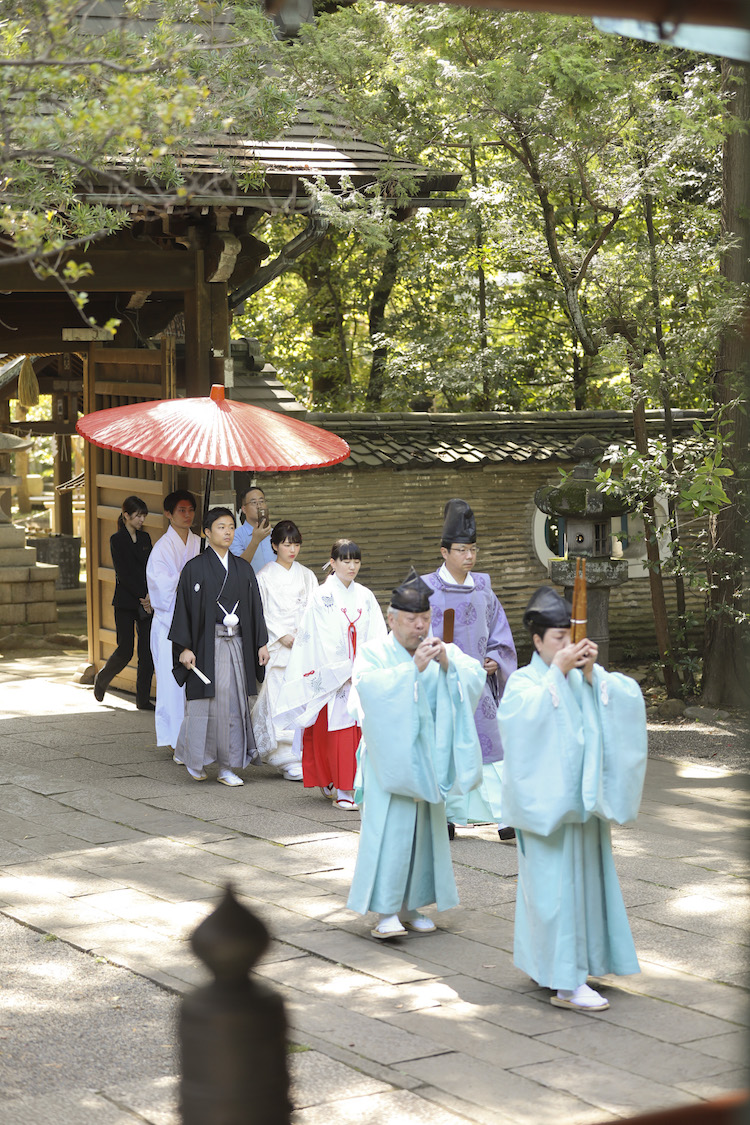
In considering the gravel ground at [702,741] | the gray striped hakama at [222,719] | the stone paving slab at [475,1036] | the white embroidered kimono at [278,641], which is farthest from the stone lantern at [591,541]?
the stone paving slab at [475,1036]

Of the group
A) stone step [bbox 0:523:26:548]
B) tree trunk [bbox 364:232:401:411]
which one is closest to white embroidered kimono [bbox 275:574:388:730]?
tree trunk [bbox 364:232:401:411]

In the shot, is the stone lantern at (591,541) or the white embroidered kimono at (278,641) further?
the stone lantern at (591,541)

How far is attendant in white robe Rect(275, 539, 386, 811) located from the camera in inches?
286

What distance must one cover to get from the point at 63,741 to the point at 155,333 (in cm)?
360

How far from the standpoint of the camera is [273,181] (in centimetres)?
820

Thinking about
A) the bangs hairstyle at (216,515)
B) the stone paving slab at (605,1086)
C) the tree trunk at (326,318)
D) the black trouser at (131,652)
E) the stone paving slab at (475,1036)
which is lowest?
the stone paving slab at (475,1036)

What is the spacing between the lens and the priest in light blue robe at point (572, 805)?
14.1ft

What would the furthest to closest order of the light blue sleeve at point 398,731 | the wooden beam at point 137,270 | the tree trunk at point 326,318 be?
the tree trunk at point 326,318 → the wooden beam at point 137,270 → the light blue sleeve at point 398,731

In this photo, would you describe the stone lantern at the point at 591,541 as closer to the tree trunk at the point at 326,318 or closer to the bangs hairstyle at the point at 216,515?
the bangs hairstyle at the point at 216,515

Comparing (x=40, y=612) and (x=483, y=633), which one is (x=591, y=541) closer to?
(x=483, y=633)

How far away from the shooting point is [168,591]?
8.68 metres

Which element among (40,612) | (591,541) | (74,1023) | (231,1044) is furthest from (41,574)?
(231,1044)

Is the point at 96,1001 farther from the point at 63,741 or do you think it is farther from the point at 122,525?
the point at 122,525

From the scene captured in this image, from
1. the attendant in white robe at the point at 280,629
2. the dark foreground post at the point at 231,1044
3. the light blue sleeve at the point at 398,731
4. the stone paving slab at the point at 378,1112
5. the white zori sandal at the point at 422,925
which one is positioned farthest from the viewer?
the attendant in white robe at the point at 280,629
